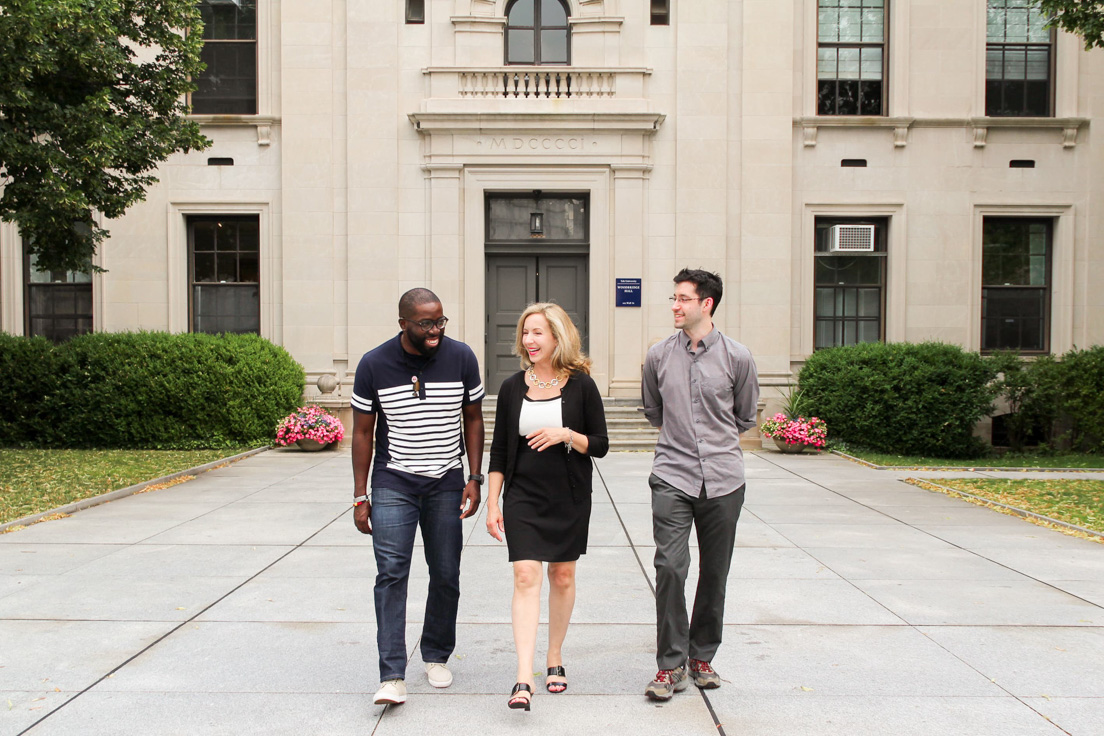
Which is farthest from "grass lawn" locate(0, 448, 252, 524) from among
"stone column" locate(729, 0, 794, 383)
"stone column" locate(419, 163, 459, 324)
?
"stone column" locate(729, 0, 794, 383)

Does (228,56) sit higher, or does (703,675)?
(228,56)

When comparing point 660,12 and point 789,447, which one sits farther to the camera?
point 660,12

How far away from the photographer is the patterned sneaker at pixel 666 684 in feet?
14.5

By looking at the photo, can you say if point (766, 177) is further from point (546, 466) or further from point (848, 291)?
point (546, 466)

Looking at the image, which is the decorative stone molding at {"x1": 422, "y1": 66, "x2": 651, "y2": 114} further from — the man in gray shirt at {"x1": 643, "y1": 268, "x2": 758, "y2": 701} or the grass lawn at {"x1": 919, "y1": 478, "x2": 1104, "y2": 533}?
the man in gray shirt at {"x1": 643, "y1": 268, "x2": 758, "y2": 701}

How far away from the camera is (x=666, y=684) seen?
4.45 m

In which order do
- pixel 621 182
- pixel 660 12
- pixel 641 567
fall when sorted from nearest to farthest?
pixel 641 567 → pixel 621 182 → pixel 660 12

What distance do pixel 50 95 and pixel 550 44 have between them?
8.95 metres

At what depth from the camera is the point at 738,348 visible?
4.75 meters

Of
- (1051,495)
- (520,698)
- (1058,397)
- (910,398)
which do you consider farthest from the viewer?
(1058,397)

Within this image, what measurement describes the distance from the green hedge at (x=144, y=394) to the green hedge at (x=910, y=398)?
32.8 ft

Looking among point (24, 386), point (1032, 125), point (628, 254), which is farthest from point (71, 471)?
point (1032, 125)

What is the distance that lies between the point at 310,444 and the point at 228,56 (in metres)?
8.06

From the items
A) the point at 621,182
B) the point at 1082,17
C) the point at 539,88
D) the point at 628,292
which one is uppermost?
the point at 539,88
